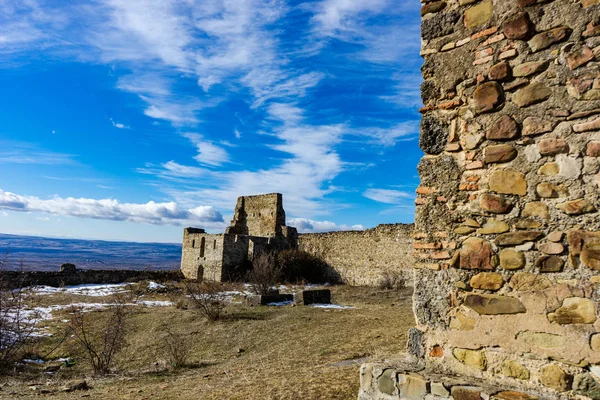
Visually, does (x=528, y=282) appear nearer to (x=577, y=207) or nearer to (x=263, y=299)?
(x=577, y=207)

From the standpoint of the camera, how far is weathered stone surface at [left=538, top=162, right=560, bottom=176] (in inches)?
109

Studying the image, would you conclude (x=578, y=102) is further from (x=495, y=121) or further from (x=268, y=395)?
(x=268, y=395)

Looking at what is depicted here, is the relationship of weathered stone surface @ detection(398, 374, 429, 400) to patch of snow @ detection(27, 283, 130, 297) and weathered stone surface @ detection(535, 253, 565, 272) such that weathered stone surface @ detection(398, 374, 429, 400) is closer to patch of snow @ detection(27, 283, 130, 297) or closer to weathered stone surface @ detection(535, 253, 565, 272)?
weathered stone surface @ detection(535, 253, 565, 272)

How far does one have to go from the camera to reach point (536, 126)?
112 inches

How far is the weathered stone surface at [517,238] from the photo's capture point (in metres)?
2.78

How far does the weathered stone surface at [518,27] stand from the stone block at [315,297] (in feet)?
38.1

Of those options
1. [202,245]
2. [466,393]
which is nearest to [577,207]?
[466,393]

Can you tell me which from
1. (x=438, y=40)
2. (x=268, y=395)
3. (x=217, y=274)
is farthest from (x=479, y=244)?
(x=217, y=274)

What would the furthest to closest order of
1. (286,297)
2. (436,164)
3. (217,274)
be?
(217,274)
(286,297)
(436,164)

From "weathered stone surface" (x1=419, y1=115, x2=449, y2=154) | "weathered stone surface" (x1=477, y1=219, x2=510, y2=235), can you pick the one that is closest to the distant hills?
"weathered stone surface" (x1=419, y1=115, x2=449, y2=154)

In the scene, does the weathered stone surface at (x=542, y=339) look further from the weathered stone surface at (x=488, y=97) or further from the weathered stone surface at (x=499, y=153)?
the weathered stone surface at (x=488, y=97)

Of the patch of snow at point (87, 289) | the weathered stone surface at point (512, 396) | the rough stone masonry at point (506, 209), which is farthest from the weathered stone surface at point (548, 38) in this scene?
the patch of snow at point (87, 289)

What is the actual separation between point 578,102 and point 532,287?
120 cm

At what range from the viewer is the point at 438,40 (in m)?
3.42
